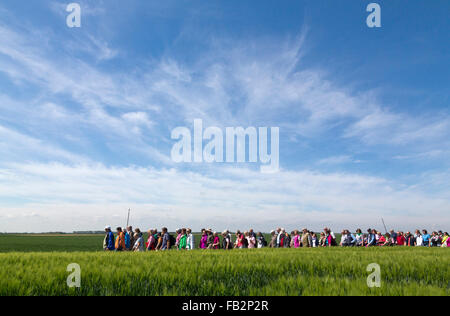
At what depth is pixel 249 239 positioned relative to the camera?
72.8 ft

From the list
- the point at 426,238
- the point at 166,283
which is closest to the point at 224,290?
the point at 166,283

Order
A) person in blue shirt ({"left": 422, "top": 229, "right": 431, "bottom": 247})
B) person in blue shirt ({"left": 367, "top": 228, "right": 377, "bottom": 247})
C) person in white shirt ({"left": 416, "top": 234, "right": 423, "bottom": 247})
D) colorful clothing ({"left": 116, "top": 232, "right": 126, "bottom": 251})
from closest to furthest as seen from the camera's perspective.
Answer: colorful clothing ({"left": 116, "top": 232, "right": 126, "bottom": 251})
person in blue shirt ({"left": 367, "top": 228, "right": 377, "bottom": 247})
person in blue shirt ({"left": 422, "top": 229, "right": 431, "bottom": 247})
person in white shirt ({"left": 416, "top": 234, "right": 423, "bottom": 247})

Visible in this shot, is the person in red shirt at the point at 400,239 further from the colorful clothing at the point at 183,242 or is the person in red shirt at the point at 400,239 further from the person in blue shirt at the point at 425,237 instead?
the colorful clothing at the point at 183,242

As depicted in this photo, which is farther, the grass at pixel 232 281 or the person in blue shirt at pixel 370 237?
the person in blue shirt at pixel 370 237

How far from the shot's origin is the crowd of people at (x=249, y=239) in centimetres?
1778

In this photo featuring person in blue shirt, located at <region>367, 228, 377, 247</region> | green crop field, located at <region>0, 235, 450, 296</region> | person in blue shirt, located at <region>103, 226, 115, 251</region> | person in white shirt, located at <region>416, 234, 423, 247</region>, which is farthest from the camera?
person in white shirt, located at <region>416, 234, 423, 247</region>

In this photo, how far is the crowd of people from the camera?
58.3 ft

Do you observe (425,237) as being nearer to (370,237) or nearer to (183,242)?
(370,237)

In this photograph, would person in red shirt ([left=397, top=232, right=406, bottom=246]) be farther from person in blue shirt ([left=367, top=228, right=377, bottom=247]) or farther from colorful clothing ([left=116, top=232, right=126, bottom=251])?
colorful clothing ([left=116, top=232, right=126, bottom=251])

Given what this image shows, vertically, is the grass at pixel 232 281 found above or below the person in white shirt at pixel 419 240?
above

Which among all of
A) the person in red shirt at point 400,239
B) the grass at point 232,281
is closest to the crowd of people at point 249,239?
the person in red shirt at point 400,239

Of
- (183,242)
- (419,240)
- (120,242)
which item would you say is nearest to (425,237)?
(419,240)

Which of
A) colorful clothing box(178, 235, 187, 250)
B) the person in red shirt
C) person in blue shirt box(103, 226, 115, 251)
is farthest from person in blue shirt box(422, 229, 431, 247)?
person in blue shirt box(103, 226, 115, 251)
